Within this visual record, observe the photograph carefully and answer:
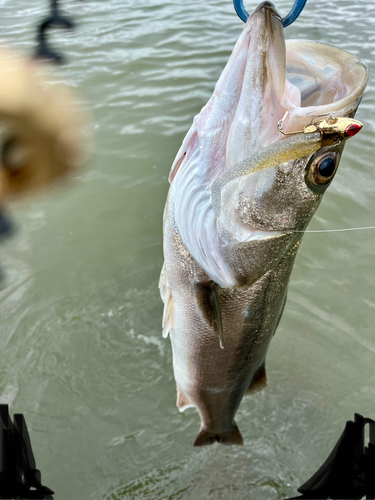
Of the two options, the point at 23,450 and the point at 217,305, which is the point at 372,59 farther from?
the point at 23,450

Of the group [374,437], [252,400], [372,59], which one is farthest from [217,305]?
[372,59]

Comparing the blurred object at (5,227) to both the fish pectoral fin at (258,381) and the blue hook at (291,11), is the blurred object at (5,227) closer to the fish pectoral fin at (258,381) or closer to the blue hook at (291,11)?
the fish pectoral fin at (258,381)

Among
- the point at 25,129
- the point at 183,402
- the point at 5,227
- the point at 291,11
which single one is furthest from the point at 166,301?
the point at 5,227

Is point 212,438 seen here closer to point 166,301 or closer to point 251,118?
point 166,301

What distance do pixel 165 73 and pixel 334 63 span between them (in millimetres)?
5959

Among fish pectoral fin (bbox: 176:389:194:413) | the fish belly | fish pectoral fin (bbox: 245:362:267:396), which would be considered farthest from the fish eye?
fish pectoral fin (bbox: 176:389:194:413)

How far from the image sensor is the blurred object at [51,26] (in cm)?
719

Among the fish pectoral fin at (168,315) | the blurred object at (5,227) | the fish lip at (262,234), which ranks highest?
the fish lip at (262,234)

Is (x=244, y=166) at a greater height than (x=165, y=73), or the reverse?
(x=244, y=166)

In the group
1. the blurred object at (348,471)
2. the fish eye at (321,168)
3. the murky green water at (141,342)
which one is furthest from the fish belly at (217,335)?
the blurred object at (348,471)

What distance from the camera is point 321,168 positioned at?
1541mm

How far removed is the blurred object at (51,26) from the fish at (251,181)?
247 inches

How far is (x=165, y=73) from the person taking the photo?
22.9 feet

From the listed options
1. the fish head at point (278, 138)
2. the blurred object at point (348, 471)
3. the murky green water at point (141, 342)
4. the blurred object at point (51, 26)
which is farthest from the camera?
the blurred object at point (51, 26)
